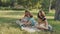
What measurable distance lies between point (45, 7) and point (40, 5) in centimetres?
229

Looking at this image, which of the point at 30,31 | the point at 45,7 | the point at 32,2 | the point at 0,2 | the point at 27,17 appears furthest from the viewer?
the point at 0,2

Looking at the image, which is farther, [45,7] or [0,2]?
[0,2]

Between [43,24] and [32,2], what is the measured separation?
26.5 metres

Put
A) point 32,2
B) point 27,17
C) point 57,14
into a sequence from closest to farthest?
point 27,17, point 57,14, point 32,2

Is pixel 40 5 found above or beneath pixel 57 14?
beneath

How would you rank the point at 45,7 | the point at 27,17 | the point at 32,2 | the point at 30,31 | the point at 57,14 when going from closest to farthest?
the point at 30,31
the point at 27,17
the point at 57,14
the point at 45,7
the point at 32,2

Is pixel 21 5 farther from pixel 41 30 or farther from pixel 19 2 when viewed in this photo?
pixel 41 30

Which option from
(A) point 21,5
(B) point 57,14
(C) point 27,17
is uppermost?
(C) point 27,17

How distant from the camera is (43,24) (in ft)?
35.4

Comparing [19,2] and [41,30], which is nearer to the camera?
[41,30]

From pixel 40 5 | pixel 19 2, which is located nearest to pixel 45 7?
pixel 40 5

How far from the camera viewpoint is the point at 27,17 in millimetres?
11664

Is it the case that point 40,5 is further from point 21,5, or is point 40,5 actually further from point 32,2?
point 21,5

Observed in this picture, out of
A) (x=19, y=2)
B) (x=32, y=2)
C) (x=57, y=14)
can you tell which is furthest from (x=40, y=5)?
(x=57, y=14)
